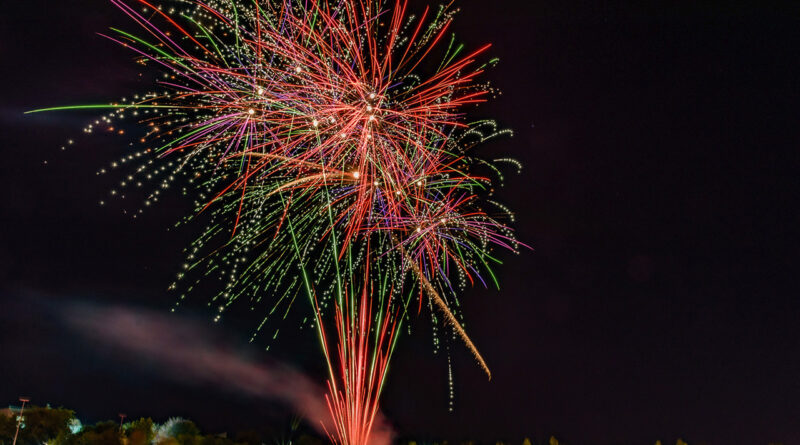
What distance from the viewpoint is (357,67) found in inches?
409

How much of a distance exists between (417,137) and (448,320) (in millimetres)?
4340

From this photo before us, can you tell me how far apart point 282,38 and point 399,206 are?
12.3ft

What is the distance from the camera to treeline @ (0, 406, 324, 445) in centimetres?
2856

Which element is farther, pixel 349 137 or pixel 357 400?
pixel 357 400

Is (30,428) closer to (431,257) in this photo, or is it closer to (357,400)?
(357,400)

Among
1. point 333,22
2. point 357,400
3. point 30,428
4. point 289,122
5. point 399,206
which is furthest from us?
point 30,428

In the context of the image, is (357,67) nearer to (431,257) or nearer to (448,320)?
(431,257)

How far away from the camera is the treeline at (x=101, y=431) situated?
93.7 ft

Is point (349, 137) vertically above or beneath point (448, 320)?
above

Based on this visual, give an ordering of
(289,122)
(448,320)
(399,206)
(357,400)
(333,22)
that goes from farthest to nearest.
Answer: (357,400), (448,320), (399,206), (289,122), (333,22)

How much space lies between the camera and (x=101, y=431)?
29062 mm

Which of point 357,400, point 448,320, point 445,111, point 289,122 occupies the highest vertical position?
point 445,111

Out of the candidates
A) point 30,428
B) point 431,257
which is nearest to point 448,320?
point 431,257

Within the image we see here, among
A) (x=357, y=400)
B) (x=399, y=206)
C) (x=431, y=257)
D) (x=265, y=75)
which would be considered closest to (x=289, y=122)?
(x=265, y=75)
